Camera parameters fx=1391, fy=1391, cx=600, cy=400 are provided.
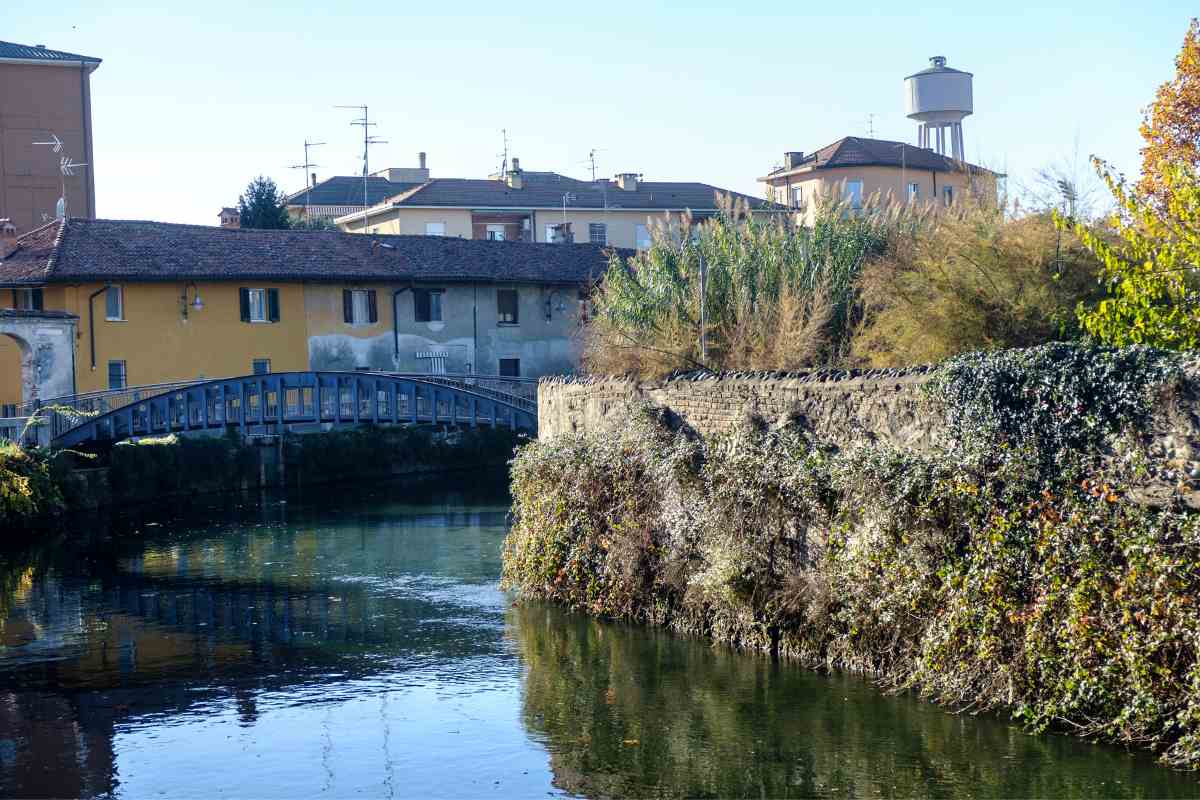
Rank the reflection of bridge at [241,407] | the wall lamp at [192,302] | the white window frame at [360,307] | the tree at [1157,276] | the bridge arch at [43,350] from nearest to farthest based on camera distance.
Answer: the tree at [1157,276] → the reflection of bridge at [241,407] → the bridge arch at [43,350] → the wall lamp at [192,302] → the white window frame at [360,307]

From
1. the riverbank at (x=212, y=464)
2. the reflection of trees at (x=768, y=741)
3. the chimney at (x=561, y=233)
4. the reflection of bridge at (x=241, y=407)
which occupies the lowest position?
the reflection of trees at (x=768, y=741)

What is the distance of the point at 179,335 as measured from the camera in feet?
123

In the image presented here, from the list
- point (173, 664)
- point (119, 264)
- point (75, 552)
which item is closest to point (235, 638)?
point (173, 664)

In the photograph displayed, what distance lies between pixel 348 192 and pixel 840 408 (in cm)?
4938

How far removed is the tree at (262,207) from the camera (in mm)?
49312

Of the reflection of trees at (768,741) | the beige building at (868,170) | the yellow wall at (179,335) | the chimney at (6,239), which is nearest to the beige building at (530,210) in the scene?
the beige building at (868,170)

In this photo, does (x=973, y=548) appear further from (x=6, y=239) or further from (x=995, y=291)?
(x=6, y=239)

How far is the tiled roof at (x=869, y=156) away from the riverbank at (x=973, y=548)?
38.1 metres

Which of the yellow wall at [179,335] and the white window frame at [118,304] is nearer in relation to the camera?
the yellow wall at [179,335]

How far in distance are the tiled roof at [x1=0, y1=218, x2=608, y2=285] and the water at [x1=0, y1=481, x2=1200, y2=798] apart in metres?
16.3

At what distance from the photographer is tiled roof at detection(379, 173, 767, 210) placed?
51656mm

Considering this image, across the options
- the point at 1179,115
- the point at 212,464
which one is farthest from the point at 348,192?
the point at 1179,115

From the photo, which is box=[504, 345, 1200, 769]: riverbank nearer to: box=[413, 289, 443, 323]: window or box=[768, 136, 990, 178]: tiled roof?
box=[413, 289, 443, 323]: window

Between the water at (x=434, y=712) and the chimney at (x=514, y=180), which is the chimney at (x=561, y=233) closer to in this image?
the chimney at (x=514, y=180)
